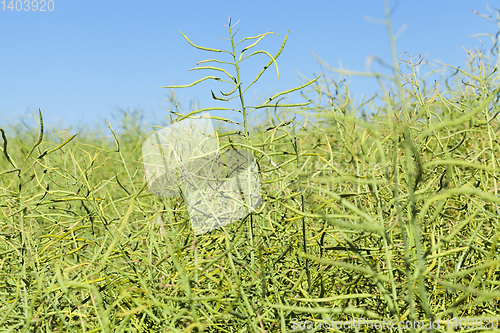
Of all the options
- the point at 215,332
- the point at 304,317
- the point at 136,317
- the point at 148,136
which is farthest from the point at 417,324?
the point at 148,136

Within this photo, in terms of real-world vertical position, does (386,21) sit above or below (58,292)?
above

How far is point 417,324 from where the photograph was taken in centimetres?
61

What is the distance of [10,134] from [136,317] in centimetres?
378

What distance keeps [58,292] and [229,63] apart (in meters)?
0.56

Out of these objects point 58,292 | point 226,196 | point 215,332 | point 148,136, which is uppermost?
point 148,136

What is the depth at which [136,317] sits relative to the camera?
2.43 ft

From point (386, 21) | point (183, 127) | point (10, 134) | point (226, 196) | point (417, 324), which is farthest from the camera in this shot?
point (10, 134)

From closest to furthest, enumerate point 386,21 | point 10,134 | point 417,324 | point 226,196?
1. point 386,21
2. point 417,324
3. point 226,196
4. point 10,134

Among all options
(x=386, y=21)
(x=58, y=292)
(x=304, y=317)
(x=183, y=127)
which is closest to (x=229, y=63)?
(x=183, y=127)

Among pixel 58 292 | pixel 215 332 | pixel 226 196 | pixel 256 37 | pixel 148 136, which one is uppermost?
pixel 256 37

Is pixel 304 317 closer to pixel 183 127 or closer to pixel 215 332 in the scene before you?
pixel 215 332

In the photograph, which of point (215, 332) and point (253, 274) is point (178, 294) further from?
point (253, 274)

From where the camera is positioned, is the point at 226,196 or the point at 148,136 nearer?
the point at 226,196

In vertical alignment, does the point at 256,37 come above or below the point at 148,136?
above
